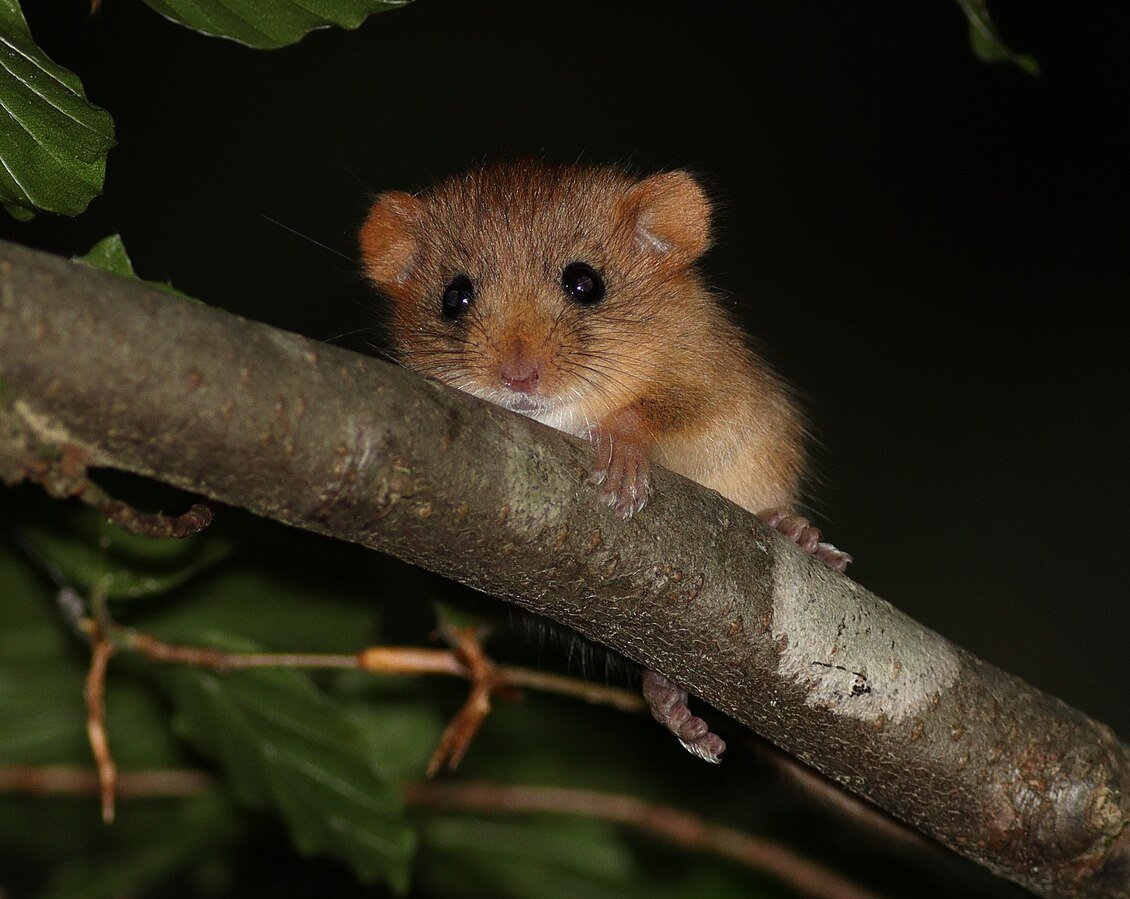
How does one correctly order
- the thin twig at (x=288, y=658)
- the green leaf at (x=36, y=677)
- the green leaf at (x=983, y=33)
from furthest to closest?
1. the green leaf at (x=36, y=677)
2. the thin twig at (x=288, y=658)
3. the green leaf at (x=983, y=33)

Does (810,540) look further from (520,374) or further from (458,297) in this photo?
(458,297)

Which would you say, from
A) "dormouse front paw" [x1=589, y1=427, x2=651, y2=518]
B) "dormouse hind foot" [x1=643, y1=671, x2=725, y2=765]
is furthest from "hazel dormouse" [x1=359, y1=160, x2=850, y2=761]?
"dormouse front paw" [x1=589, y1=427, x2=651, y2=518]

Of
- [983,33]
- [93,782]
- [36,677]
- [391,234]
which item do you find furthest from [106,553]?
[983,33]

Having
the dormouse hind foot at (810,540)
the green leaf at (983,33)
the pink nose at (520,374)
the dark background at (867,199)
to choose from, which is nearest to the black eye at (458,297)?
the pink nose at (520,374)

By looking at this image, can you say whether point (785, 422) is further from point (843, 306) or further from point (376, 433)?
point (843, 306)

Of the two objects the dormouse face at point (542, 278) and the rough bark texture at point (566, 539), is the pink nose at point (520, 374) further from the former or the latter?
the rough bark texture at point (566, 539)

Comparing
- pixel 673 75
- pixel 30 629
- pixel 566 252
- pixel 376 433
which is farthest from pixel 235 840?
pixel 673 75
